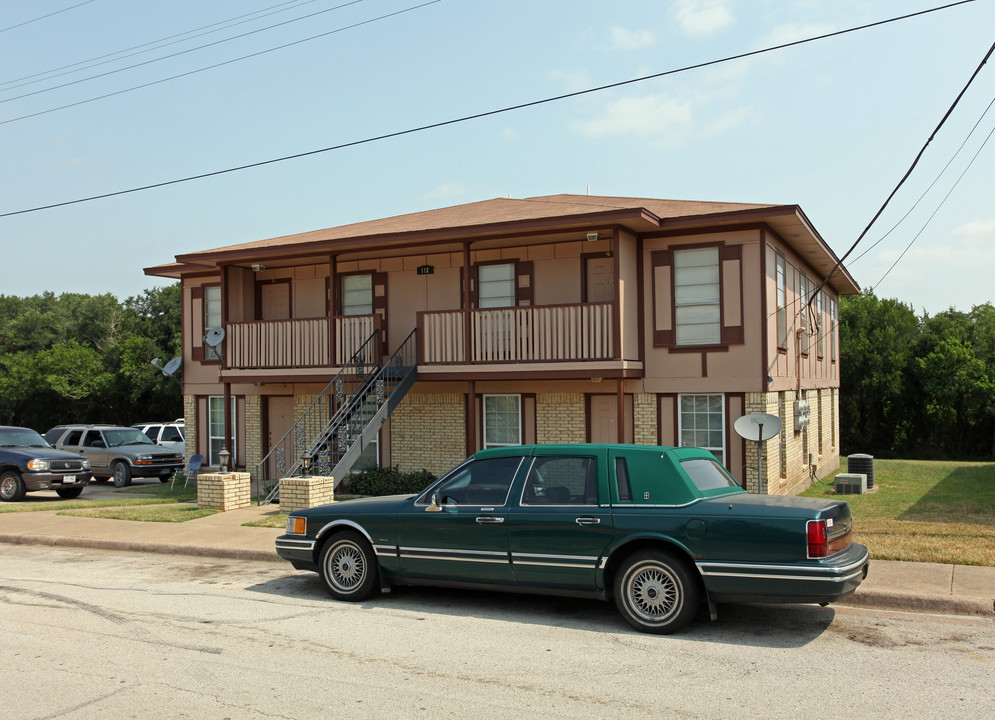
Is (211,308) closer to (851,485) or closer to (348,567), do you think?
(348,567)

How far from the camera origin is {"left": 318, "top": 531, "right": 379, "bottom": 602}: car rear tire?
28.3 ft

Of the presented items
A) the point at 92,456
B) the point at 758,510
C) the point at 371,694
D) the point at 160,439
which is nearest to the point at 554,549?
the point at 758,510

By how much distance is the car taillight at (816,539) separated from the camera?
6.85 m

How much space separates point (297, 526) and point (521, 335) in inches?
336

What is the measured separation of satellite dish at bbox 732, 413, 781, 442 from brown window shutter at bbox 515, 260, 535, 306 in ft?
21.5

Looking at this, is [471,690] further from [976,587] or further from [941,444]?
[941,444]

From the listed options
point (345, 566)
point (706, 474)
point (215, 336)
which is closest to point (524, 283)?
point (215, 336)

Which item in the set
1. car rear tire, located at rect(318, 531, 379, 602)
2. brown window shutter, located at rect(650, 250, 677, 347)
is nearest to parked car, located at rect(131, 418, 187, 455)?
brown window shutter, located at rect(650, 250, 677, 347)

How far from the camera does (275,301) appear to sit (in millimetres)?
21375

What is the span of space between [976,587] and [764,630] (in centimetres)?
271

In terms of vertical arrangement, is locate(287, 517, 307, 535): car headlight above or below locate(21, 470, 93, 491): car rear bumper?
above

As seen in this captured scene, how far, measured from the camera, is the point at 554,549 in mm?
7688

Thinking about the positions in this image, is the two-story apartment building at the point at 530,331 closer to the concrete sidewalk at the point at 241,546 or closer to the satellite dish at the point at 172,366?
the satellite dish at the point at 172,366

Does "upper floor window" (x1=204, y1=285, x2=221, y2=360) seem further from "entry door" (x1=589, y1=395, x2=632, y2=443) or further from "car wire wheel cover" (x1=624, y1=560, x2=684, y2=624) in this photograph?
"car wire wheel cover" (x1=624, y1=560, x2=684, y2=624)
